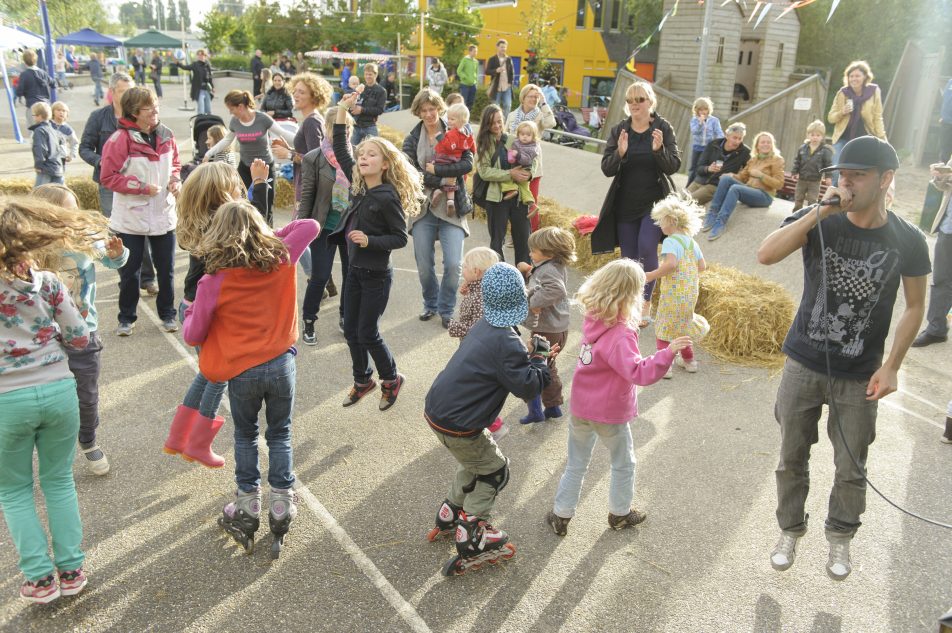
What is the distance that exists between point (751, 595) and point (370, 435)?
2681 mm

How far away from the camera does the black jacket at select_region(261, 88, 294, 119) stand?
12773 millimetres

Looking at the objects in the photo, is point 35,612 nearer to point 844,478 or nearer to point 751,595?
point 751,595

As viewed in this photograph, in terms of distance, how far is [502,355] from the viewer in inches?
135

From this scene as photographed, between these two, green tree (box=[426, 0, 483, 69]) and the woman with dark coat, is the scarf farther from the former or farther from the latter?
green tree (box=[426, 0, 483, 69])

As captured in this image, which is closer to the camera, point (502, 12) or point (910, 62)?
point (910, 62)

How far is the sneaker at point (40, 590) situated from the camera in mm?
3246

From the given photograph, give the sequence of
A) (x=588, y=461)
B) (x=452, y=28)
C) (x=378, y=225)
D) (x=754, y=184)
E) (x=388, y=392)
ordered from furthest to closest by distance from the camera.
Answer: (x=452, y=28) < (x=754, y=184) < (x=388, y=392) < (x=378, y=225) < (x=588, y=461)

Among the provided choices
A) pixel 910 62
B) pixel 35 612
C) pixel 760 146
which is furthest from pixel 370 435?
pixel 910 62

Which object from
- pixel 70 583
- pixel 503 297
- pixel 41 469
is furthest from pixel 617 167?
pixel 70 583

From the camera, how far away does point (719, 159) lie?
9.92 meters

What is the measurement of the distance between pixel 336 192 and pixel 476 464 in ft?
11.5

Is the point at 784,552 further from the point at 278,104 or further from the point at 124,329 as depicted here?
the point at 278,104

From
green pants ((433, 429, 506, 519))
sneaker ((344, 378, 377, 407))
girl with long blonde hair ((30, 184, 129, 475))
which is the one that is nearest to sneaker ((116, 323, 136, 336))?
girl with long blonde hair ((30, 184, 129, 475))

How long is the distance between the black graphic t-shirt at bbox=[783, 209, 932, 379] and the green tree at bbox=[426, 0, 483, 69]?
3420 cm
